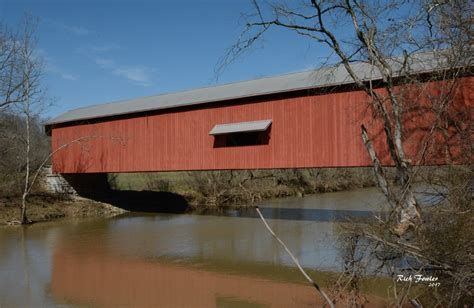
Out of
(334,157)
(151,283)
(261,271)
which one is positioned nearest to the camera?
(151,283)

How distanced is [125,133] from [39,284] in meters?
10.7

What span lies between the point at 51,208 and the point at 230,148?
8.99 meters

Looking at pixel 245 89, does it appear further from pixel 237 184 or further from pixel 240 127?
pixel 237 184

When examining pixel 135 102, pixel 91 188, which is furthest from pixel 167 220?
pixel 91 188

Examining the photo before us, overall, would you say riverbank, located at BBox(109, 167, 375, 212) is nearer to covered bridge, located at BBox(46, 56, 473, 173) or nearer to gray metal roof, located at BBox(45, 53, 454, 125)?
covered bridge, located at BBox(46, 56, 473, 173)

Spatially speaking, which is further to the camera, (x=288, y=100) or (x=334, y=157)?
(x=288, y=100)

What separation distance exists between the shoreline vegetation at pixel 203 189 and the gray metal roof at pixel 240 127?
524 cm

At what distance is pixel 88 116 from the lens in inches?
827

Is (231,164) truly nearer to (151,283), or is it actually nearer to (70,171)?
(151,283)

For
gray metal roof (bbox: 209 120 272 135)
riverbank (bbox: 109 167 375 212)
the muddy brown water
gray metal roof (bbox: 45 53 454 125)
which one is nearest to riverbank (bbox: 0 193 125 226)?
the muddy brown water

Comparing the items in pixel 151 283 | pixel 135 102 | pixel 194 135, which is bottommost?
pixel 151 283

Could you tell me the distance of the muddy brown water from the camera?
8.12 meters

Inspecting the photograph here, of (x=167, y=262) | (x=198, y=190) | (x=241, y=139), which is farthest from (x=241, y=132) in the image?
(x=198, y=190)

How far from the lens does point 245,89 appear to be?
16.4 metres
